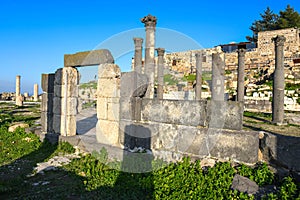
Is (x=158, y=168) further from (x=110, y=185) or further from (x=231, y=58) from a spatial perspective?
(x=231, y=58)

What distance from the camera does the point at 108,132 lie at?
7090 millimetres

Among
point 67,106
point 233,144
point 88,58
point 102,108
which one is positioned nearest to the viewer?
point 233,144

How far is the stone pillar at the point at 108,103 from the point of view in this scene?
6.93 meters

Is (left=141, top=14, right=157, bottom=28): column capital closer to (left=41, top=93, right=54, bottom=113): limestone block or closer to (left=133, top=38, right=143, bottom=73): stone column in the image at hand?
(left=133, top=38, right=143, bottom=73): stone column

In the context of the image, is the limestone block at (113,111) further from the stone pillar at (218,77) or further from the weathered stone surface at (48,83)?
the stone pillar at (218,77)

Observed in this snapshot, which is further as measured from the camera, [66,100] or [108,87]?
[66,100]

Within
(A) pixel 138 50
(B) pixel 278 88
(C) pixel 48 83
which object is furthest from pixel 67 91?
(B) pixel 278 88

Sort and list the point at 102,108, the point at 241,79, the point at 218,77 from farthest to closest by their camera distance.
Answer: the point at 241,79 < the point at 218,77 < the point at 102,108

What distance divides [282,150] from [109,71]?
4.86m

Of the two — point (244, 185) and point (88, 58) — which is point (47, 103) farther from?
point (244, 185)

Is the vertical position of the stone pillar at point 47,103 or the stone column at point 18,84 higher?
the stone column at point 18,84

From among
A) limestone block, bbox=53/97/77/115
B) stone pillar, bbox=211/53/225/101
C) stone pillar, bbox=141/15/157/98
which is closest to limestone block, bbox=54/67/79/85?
limestone block, bbox=53/97/77/115

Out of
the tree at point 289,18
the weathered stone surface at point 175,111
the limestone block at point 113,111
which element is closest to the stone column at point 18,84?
the limestone block at point 113,111

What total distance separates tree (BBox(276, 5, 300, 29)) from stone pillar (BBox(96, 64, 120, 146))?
48.4m
